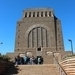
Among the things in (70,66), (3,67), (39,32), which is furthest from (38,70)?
(39,32)

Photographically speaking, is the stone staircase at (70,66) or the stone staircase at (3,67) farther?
the stone staircase at (3,67)

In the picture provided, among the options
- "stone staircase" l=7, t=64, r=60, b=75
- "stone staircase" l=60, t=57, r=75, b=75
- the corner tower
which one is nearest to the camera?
"stone staircase" l=60, t=57, r=75, b=75

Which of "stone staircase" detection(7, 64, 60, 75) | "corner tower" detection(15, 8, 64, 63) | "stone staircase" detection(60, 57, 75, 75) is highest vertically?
"corner tower" detection(15, 8, 64, 63)

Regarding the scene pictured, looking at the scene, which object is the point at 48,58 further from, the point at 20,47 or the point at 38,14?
the point at 38,14

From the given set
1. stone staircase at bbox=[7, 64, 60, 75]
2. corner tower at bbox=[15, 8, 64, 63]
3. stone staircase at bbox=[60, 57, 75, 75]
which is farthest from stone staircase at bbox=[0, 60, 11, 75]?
corner tower at bbox=[15, 8, 64, 63]

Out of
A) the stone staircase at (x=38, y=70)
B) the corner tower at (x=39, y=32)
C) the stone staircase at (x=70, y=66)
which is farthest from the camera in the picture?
the corner tower at (x=39, y=32)

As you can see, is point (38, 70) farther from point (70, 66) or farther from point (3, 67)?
point (70, 66)

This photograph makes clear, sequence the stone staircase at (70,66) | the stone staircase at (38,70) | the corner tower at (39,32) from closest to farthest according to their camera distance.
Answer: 1. the stone staircase at (70,66)
2. the stone staircase at (38,70)
3. the corner tower at (39,32)

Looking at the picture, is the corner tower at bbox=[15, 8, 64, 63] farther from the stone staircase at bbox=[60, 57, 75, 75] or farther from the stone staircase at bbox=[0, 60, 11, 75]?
the stone staircase at bbox=[60, 57, 75, 75]

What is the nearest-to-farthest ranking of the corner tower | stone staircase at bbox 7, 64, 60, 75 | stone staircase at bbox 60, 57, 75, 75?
1. stone staircase at bbox 60, 57, 75, 75
2. stone staircase at bbox 7, 64, 60, 75
3. the corner tower

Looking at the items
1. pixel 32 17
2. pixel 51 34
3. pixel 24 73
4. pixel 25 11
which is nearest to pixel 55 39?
pixel 51 34

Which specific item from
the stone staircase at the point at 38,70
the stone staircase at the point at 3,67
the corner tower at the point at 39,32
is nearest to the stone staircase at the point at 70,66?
the stone staircase at the point at 38,70

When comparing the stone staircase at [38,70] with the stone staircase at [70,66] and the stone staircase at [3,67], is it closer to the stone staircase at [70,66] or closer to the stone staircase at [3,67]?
the stone staircase at [3,67]

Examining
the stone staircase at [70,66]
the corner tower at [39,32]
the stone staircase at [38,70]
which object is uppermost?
the corner tower at [39,32]
